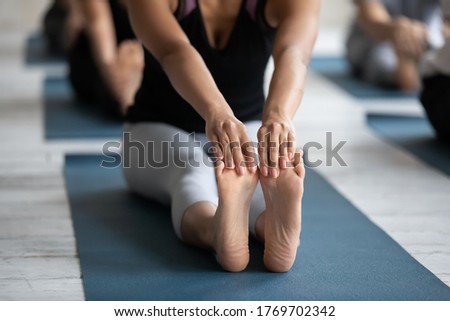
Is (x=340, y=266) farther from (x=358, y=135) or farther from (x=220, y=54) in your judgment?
(x=358, y=135)

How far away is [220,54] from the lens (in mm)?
2010

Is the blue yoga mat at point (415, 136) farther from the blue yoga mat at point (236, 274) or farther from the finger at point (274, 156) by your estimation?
the finger at point (274, 156)

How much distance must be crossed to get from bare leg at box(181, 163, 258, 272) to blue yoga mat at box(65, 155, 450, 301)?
0.13ft

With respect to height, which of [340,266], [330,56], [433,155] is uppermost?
[340,266]

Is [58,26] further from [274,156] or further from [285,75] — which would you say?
[274,156]

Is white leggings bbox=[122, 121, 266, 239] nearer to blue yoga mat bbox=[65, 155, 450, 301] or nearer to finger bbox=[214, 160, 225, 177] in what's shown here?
blue yoga mat bbox=[65, 155, 450, 301]

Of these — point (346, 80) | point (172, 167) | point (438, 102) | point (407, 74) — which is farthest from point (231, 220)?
point (346, 80)

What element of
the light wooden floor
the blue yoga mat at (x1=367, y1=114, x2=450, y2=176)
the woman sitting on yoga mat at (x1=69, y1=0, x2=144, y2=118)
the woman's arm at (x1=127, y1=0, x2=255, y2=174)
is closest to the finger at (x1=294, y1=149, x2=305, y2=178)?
the woman's arm at (x1=127, y1=0, x2=255, y2=174)

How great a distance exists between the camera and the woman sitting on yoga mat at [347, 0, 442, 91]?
3502mm

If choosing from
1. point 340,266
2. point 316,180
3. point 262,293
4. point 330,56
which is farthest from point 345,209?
point 330,56

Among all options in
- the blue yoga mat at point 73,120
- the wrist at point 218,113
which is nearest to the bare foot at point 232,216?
the wrist at point 218,113
